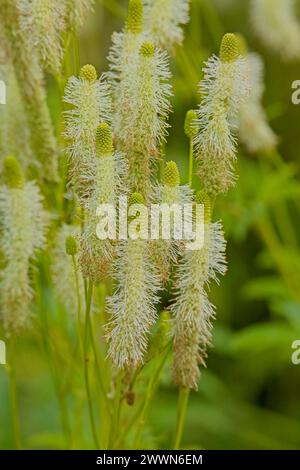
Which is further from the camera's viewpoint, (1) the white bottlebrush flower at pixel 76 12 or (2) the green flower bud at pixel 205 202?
(1) the white bottlebrush flower at pixel 76 12

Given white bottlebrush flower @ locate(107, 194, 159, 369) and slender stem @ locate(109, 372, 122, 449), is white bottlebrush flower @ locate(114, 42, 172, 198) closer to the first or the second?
white bottlebrush flower @ locate(107, 194, 159, 369)

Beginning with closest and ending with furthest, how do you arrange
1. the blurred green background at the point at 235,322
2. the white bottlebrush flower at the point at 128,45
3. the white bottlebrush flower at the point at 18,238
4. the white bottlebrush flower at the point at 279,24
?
the white bottlebrush flower at the point at 128,45
the white bottlebrush flower at the point at 18,238
the blurred green background at the point at 235,322
the white bottlebrush flower at the point at 279,24

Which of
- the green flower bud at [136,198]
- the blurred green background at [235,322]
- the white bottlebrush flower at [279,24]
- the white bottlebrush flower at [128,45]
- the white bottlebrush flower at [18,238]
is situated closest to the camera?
the green flower bud at [136,198]

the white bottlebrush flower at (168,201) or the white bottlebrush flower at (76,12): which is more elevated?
the white bottlebrush flower at (76,12)

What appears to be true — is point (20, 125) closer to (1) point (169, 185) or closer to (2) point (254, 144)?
(1) point (169, 185)

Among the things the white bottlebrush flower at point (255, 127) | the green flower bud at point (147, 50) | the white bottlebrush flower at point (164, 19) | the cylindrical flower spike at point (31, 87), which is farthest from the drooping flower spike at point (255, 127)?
the green flower bud at point (147, 50)

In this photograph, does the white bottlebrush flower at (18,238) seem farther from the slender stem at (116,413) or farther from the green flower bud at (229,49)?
the green flower bud at (229,49)

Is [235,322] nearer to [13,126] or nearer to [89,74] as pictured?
[13,126]

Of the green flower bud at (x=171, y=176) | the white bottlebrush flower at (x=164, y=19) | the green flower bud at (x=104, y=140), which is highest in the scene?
the white bottlebrush flower at (x=164, y=19)
